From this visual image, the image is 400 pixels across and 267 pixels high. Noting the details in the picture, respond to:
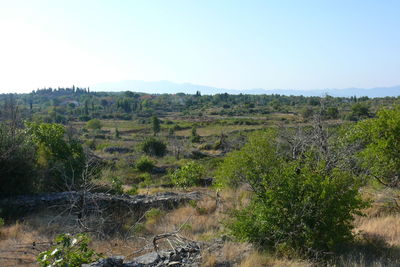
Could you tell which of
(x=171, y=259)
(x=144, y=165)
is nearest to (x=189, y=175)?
(x=171, y=259)

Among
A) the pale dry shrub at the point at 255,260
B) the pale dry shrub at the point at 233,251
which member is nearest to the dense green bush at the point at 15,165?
the pale dry shrub at the point at 233,251

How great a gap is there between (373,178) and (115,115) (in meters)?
78.6

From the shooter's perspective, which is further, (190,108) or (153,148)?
(190,108)

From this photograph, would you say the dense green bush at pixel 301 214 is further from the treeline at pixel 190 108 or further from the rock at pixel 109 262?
the treeline at pixel 190 108

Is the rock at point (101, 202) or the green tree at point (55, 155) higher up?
the green tree at point (55, 155)

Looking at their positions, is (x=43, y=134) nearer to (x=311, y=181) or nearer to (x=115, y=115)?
(x=311, y=181)

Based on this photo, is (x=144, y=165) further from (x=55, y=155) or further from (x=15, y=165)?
(x=15, y=165)

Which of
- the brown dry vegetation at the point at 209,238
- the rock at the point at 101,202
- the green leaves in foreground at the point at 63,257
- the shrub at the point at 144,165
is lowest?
the shrub at the point at 144,165

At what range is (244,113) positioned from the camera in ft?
251

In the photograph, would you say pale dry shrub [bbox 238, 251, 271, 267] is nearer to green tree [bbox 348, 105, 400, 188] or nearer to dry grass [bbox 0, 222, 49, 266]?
dry grass [bbox 0, 222, 49, 266]

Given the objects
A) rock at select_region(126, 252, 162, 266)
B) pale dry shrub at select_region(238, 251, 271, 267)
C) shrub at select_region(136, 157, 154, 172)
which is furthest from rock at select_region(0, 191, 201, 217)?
shrub at select_region(136, 157, 154, 172)

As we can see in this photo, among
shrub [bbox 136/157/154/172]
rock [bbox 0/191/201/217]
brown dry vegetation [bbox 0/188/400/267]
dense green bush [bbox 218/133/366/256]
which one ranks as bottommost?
shrub [bbox 136/157/154/172]

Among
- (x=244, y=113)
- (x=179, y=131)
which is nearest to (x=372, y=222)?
(x=179, y=131)

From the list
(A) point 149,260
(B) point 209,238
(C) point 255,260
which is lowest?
(B) point 209,238
